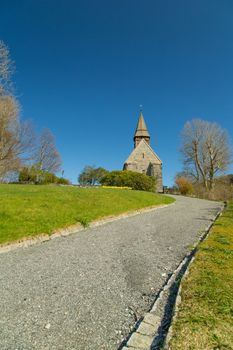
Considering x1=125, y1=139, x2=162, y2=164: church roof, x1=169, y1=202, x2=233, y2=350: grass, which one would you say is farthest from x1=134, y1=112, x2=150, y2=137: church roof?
x1=169, y1=202, x2=233, y2=350: grass

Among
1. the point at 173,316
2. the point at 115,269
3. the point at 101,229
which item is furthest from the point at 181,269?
the point at 101,229

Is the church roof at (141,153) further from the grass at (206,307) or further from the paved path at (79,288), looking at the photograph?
the grass at (206,307)

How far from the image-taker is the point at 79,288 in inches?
132

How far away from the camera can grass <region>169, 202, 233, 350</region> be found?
202 centimetres

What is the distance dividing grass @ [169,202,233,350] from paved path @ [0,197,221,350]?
550 mm

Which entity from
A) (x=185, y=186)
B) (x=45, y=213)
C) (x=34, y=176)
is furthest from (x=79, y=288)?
(x=34, y=176)

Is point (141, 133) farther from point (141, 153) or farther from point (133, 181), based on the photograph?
point (133, 181)

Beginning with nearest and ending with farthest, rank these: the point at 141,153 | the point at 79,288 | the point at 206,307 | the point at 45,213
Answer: the point at 206,307 < the point at 79,288 < the point at 45,213 < the point at 141,153

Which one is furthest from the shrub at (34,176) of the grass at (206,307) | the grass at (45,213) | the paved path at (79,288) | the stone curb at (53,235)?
the grass at (206,307)

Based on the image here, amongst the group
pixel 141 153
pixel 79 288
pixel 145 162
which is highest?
pixel 141 153

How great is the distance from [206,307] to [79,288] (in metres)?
1.87

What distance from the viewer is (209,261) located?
419cm

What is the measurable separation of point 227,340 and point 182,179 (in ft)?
116

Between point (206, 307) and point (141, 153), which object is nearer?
point (206, 307)
